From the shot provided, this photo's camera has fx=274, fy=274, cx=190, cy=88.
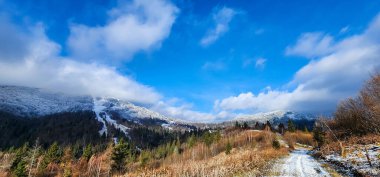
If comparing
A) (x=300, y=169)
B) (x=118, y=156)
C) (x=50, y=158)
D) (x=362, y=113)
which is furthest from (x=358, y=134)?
(x=50, y=158)

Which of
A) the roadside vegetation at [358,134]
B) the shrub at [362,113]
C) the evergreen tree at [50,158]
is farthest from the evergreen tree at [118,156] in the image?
the shrub at [362,113]

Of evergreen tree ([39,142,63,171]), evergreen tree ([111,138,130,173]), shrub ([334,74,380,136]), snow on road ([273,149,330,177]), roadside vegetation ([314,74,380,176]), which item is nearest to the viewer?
snow on road ([273,149,330,177])

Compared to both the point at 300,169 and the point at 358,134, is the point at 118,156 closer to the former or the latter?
the point at 358,134

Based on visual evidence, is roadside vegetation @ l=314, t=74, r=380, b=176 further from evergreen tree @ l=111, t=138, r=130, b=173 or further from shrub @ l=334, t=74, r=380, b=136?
evergreen tree @ l=111, t=138, r=130, b=173

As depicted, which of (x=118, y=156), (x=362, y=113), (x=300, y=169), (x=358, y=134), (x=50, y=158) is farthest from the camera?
(x=50, y=158)

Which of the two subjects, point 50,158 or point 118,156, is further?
point 50,158

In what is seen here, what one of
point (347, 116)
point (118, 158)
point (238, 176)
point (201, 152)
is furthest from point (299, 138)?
point (238, 176)

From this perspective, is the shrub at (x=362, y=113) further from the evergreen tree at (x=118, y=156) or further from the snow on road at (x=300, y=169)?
the evergreen tree at (x=118, y=156)

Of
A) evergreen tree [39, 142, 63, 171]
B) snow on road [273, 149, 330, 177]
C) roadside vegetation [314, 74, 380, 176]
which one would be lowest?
evergreen tree [39, 142, 63, 171]

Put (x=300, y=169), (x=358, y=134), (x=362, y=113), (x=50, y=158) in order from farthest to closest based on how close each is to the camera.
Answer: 1. (x=50, y=158)
2. (x=358, y=134)
3. (x=362, y=113)
4. (x=300, y=169)

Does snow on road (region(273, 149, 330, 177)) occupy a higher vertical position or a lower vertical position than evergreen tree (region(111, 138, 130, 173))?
higher

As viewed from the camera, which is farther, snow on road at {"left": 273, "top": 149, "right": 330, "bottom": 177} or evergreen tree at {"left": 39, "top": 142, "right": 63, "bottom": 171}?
evergreen tree at {"left": 39, "top": 142, "right": 63, "bottom": 171}

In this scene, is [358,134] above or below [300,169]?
above

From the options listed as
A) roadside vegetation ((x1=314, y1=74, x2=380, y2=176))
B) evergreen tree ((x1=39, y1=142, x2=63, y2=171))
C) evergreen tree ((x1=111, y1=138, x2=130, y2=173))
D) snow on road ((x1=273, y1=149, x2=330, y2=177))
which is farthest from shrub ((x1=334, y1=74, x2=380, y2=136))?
evergreen tree ((x1=39, y1=142, x2=63, y2=171))
